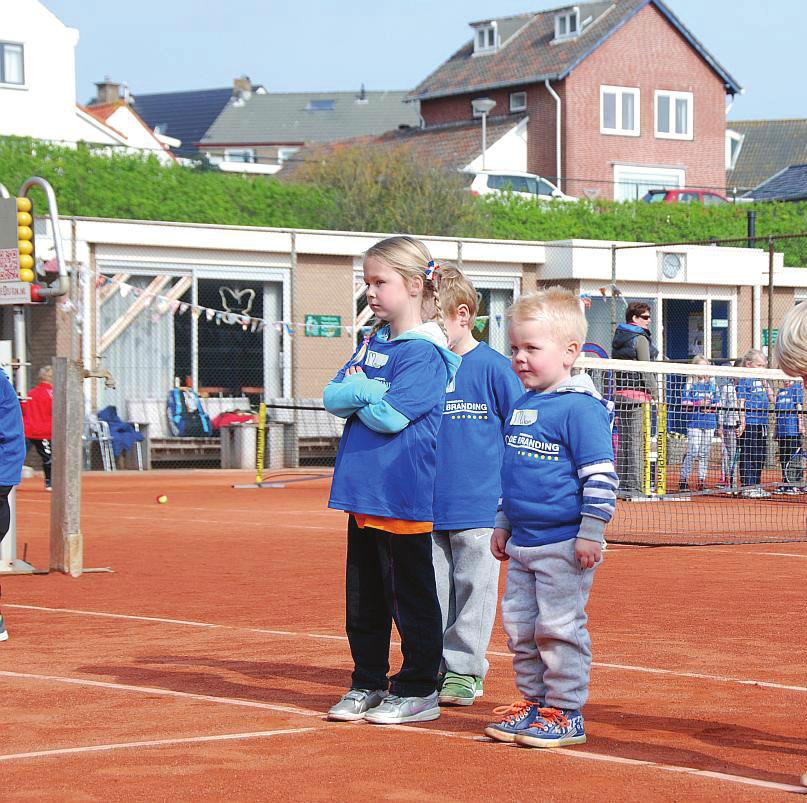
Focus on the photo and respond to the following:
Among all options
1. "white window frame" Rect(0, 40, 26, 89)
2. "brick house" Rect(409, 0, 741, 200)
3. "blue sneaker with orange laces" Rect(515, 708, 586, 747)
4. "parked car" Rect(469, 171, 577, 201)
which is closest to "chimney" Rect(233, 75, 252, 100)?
"brick house" Rect(409, 0, 741, 200)

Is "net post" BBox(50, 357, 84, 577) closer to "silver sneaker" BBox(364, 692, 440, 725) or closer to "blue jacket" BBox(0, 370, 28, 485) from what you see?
"blue jacket" BBox(0, 370, 28, 485)

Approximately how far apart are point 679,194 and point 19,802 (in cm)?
4088

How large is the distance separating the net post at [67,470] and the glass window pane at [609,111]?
4590 cm

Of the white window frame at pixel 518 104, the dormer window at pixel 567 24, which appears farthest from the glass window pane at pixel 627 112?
the white window frame at pixel 518 104

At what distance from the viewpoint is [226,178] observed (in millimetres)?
34906

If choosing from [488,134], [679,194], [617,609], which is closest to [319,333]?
[617,609]

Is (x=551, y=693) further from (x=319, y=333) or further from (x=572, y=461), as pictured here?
(x=319, y=333)

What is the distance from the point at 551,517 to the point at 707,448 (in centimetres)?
1289

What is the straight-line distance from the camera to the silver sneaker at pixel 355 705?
5.79 meters

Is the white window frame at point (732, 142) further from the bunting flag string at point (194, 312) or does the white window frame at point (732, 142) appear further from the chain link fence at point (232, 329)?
→ the bunting flag string at point (194, 312)

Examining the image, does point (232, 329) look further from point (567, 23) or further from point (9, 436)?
point (567, 23)

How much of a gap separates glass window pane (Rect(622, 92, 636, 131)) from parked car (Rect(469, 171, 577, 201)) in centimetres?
1404

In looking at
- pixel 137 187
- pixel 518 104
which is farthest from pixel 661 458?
pixel 518 104

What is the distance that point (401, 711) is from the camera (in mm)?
5746
